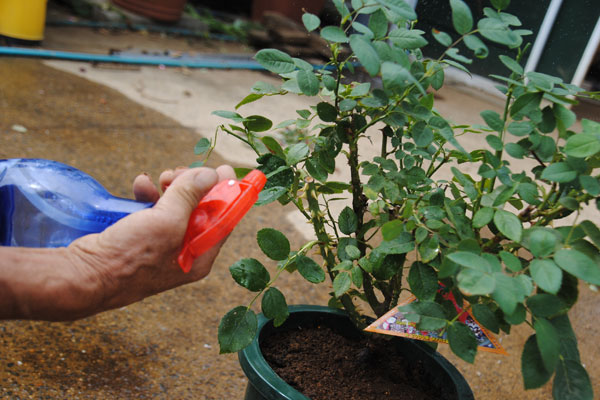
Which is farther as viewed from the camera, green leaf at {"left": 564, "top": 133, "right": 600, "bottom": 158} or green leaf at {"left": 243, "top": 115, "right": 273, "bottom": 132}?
green leaf at {"left": 243, "top": 115, "right": 273, "bottom": 132}

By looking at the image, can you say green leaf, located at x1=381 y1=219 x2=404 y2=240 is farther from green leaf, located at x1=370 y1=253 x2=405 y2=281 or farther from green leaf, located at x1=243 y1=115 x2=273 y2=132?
green leaf, located at x1=243 y1=115 x2=273 y2=132

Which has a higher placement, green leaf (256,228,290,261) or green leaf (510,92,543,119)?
green leaf (510,92,543,119)

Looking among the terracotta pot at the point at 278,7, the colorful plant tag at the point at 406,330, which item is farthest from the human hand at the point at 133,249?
the terracotta pot at the point at 278,7

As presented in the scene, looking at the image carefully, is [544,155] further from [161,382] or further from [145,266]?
[161,382]

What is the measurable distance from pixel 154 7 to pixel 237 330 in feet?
18.3

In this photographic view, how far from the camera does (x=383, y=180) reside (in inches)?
36.4

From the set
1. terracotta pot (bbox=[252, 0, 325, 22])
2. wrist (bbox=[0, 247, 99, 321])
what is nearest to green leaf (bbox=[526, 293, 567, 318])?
wrist (bbox=[0, 247, 99, 321])

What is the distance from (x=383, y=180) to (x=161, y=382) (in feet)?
2.86

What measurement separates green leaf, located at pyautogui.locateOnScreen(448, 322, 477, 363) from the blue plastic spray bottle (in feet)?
1.66

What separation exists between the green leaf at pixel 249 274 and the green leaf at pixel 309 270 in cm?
6

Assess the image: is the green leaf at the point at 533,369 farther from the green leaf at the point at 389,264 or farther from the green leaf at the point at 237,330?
the green leaf at the point at 237,330

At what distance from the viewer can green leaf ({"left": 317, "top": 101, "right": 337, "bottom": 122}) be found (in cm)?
87

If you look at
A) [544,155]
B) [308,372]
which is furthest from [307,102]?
[544,155]

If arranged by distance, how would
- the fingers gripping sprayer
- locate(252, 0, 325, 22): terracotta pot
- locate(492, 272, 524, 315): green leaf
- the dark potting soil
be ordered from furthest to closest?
locate(252, 0, 325, 22): terracotta pot
the dark potting soil
the fingers gripping sprayer
locate(492, 272, 524, 315): green leaf
